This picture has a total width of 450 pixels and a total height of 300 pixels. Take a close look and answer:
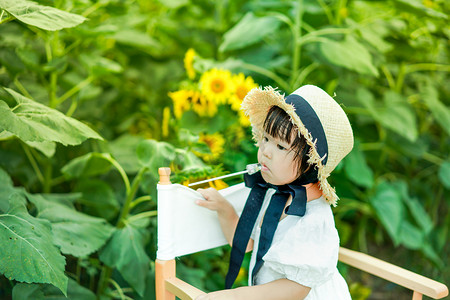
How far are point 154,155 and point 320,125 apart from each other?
1.40 ft

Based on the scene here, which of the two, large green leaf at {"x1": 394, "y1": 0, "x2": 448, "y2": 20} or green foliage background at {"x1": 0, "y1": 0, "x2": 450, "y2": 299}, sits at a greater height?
large green leaf at {"x1": 394, "y1": 0, "x2": 448, "y2": 20}

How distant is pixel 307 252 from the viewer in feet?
2.73

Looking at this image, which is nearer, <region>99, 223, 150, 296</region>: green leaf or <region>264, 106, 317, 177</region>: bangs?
<region>264, 106, 317, 177</region>: bangs

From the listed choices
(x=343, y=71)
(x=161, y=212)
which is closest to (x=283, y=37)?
(x=343, y=71)

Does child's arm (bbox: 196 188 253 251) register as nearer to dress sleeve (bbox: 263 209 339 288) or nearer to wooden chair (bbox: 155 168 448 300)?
wooden chair (bbox: 155 168 448 300)

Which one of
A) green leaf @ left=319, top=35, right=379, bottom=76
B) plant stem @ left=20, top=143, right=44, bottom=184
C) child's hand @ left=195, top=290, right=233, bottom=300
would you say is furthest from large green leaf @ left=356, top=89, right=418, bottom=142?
plant stem @ left=20, top=143, right=44, bottom=184

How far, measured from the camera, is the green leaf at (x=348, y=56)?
1.31 metres

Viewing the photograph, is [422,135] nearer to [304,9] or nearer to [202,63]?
[304,9]

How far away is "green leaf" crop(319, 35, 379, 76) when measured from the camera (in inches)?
51.7

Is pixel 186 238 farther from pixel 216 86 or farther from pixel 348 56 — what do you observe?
pixel 348 56

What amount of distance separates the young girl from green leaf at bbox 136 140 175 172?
0.15 meters

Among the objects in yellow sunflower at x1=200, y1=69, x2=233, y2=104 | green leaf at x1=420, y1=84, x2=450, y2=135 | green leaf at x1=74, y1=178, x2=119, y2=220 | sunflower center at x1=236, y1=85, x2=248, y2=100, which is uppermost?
yellow sunflower at x1=200, y1=69, x2=233, y2=104

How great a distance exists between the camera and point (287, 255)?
0.83m

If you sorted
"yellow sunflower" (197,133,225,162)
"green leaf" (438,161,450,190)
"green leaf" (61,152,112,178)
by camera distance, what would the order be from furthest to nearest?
"green leaf" (438,161,450,190) → "yellow sunflower" (197,133,225,162) → "green leaf" (61,152,112,178)
